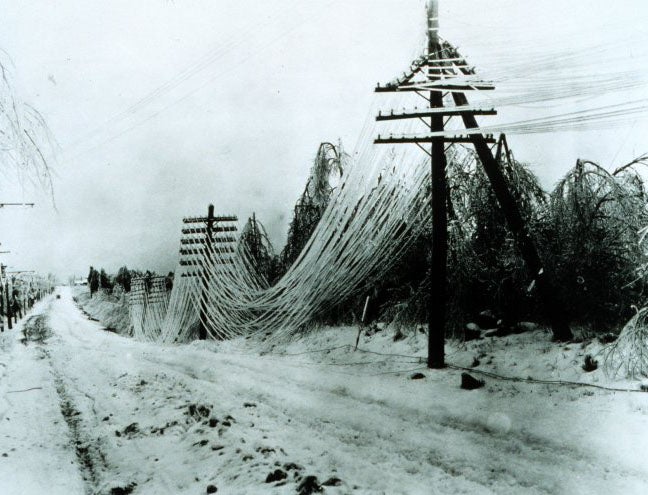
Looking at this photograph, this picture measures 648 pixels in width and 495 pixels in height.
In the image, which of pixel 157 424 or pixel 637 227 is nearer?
pixel 157 424

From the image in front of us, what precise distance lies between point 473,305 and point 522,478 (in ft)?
21.2

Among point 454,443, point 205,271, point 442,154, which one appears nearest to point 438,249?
point 442,154

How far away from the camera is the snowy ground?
13.9 feet

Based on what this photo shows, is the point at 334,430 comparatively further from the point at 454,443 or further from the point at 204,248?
the point at 204,248

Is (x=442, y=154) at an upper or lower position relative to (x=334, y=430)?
upper

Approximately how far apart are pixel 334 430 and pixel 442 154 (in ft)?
16.9

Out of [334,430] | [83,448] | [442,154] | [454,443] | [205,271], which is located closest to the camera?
[454,443]

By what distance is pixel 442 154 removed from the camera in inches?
338

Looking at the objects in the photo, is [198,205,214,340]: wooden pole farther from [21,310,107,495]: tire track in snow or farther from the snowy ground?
[21,310,107,495]: tire track in snow

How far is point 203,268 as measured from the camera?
1513cm

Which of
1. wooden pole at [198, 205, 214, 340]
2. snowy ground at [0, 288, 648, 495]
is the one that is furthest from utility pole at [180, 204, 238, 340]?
snowy ground at [0, 288, 648, 495]

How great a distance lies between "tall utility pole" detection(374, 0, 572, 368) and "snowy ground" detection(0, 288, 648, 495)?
67 cm

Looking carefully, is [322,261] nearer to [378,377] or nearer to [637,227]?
[378,377]

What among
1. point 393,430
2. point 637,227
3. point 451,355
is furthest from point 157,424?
point 637,227
